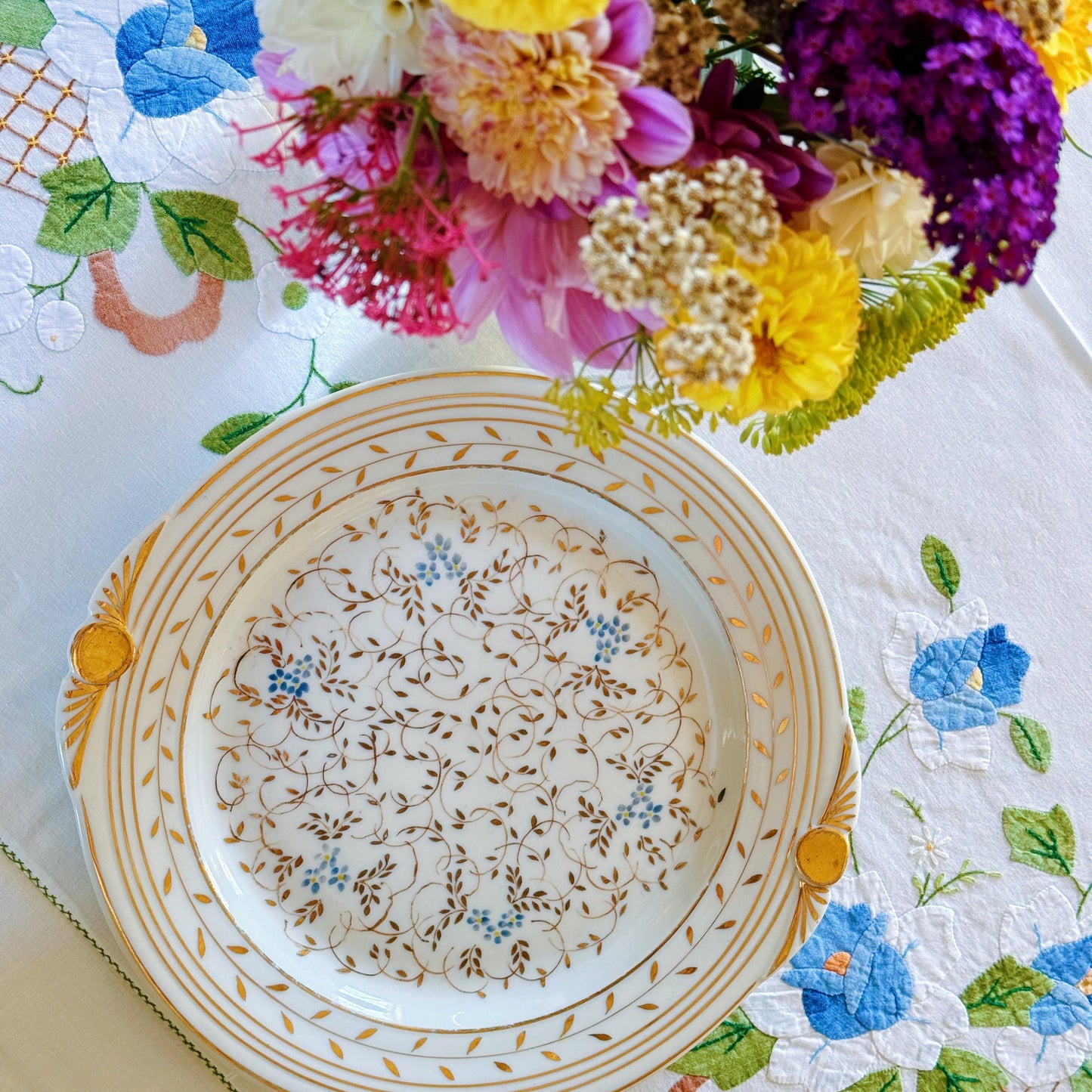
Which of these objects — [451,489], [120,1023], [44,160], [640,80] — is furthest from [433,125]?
[120,1023]

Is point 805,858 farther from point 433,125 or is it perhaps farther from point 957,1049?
point 433,125

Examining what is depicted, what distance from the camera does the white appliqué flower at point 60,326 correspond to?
2.24 feet

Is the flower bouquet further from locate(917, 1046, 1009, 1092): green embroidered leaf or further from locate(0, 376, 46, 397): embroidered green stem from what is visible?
locate(917, 1046, 1009, 1092): green embroidered leaf

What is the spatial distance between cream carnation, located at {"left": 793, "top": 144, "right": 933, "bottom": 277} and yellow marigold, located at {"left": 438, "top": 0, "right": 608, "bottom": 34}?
0.15m

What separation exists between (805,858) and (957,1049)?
0.89ft

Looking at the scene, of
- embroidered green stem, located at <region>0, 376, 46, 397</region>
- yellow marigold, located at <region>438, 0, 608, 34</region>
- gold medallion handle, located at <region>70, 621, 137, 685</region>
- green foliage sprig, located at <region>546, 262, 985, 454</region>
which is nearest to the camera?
yellow marigold, located at <region>438, 0, 608, 34</region>

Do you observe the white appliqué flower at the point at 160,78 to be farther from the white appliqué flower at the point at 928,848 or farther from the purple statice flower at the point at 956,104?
the white appliqué flower at the point at 928,848

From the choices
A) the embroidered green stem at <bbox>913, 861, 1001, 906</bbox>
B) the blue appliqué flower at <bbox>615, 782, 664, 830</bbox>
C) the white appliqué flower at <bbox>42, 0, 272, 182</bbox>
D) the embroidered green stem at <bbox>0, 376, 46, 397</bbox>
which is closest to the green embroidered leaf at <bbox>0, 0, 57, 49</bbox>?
the white appliqué flower at <bbox>42, 0, 272, 182</bbox>

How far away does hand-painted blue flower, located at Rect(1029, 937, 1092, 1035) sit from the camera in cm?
76

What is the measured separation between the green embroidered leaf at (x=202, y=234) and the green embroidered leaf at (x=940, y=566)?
0.56 metres

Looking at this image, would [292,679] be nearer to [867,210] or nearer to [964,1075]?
[867,210]

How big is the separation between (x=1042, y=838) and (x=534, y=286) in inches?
25.1

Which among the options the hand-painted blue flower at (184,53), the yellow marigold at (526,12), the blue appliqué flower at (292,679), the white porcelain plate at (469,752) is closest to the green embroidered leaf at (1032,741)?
the white porcelain plate at (469,752)

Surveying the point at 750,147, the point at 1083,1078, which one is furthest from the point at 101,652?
the point at 1083,1078
